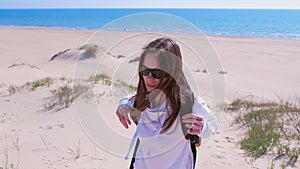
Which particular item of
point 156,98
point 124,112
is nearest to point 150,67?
point 156,98

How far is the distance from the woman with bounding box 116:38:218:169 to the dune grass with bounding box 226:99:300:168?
7.93ft

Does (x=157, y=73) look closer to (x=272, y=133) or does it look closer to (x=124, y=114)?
(x=124, y=114)

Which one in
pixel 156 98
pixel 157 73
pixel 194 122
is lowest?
pixel 194 122

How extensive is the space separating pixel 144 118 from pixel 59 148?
2.83 meters

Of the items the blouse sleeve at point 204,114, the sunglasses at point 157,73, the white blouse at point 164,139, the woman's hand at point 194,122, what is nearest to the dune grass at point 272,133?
the white blouse at point 164,139

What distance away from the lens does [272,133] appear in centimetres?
516

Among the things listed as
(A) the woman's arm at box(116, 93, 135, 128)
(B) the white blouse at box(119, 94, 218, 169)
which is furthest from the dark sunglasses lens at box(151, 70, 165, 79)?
(A) the woman's arm at box(116, 93, 135, 128)

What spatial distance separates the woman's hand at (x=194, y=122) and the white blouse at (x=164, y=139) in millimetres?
63

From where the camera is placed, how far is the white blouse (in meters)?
1.96

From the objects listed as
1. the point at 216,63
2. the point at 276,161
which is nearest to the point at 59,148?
the point at 276,161

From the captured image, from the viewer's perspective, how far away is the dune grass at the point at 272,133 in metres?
4.61

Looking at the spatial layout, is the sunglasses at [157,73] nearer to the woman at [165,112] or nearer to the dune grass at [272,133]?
the woman at [165,112]

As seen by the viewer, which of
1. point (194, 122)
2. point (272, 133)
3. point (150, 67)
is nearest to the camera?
point (194, 122)

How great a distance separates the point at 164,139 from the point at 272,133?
357 cm
